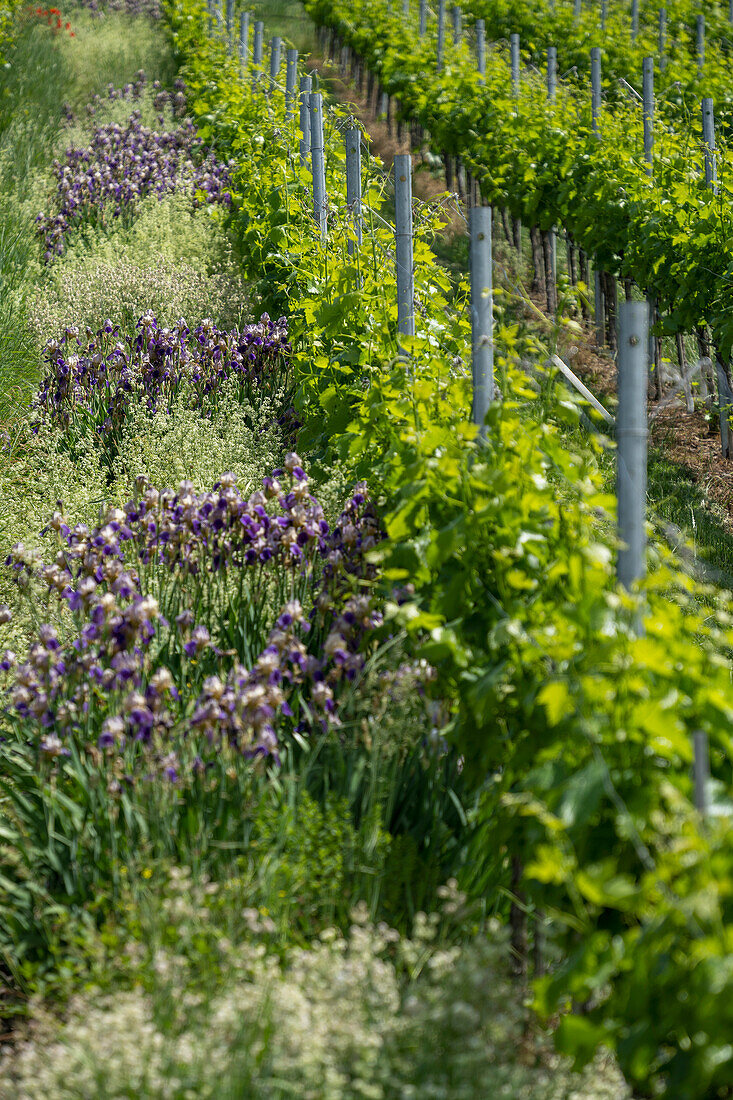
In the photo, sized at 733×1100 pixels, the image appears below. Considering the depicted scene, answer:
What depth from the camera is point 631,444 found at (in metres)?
2.49

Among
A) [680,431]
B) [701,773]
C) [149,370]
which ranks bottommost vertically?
[149,370]

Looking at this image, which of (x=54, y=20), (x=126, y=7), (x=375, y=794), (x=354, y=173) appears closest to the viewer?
(x=375, y=794)

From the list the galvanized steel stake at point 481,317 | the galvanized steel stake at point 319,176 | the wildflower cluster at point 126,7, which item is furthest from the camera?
the wildflower cluster at point 126,7

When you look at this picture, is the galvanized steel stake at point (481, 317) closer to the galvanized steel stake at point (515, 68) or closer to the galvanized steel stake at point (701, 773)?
the galvanized steel stake at point (701, 773)

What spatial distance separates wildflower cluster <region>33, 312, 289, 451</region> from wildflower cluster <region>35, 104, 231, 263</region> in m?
3.25

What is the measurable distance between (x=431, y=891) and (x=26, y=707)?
3.92ft

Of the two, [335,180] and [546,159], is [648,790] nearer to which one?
[335,180]

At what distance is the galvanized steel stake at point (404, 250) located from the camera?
4.24 metres

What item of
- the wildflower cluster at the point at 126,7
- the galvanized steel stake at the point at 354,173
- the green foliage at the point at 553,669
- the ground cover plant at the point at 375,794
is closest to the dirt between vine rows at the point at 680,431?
the galvanized steel stake at the point at 354,173

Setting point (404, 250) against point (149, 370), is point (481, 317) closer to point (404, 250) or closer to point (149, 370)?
Answer: point (404, 250)

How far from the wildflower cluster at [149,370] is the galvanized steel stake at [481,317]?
9.62 feet

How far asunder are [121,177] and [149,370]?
530cm

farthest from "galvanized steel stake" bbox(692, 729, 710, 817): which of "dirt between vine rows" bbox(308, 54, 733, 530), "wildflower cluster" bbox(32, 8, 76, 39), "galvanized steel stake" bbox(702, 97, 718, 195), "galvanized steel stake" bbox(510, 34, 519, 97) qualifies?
"wildflower cluster" bbox(32, 8, 76, 39)

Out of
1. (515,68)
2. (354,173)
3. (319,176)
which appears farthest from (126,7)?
(354,173)
